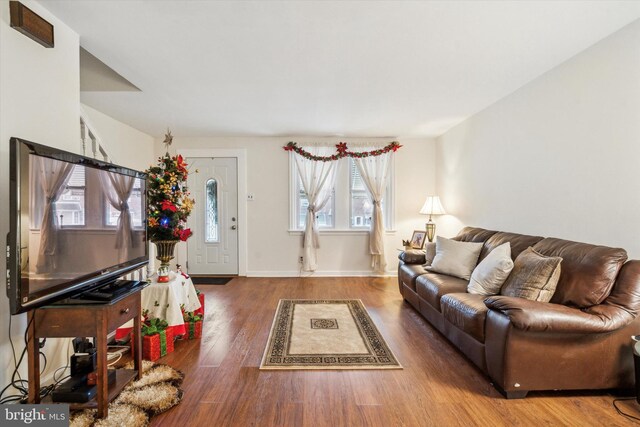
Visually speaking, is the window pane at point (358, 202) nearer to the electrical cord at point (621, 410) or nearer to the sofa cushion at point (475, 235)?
the sofa cushion at point (475, 235)

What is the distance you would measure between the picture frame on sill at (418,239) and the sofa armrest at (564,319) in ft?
8.98

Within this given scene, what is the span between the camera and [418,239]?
185 inches

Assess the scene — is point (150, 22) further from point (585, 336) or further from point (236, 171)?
point (585, 336)

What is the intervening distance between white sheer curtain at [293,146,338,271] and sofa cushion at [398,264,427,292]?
5.41 ft

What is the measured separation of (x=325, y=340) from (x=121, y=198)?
2023 millimetres

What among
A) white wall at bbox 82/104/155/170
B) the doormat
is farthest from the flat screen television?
the doormat

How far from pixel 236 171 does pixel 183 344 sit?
3.06 m

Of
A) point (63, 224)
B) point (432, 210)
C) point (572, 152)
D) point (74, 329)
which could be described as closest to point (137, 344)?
point (74, 329)

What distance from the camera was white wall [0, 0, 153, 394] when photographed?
1.66 metres

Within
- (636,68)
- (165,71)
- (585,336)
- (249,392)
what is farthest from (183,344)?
(636,68)

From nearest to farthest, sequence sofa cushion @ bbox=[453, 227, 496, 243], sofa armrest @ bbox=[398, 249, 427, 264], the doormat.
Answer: sofa cushion @ bbox=[453, 227, 496, 243], sofa armrest @ bbox=[398, 249, 427, 264], the doormat

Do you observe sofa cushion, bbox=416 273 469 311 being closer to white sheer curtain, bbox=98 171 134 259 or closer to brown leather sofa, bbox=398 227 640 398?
brown leather sofa, bbox=398 227 640 398

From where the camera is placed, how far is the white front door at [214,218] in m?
5.10

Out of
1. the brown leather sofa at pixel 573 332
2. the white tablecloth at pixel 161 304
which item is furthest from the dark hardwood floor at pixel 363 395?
the white tablecloth at pixel 161 304
